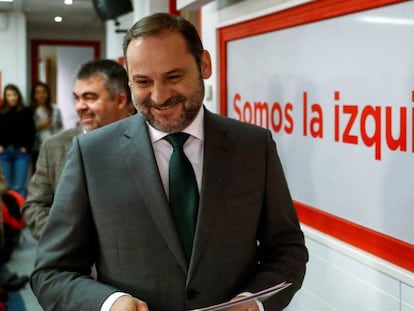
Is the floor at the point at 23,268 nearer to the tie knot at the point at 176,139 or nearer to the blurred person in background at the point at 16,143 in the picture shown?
A: the blurred person in background at the point at 16,143

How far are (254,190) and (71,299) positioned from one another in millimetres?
516

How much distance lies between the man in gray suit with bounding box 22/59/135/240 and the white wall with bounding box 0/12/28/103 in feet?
27.1

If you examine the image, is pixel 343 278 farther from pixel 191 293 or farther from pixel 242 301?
pixel 242 301

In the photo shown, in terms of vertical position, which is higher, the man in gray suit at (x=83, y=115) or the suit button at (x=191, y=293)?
the man in gray suit at (x=83, y=115)

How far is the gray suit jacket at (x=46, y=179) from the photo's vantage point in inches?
98.8

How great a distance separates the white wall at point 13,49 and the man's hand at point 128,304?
9696mm

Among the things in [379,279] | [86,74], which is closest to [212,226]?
[379,279]

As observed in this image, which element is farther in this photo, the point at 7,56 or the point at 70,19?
the point at 70,19

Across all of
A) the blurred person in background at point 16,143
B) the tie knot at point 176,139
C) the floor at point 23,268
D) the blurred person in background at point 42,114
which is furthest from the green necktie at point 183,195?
the blurred person in background at point 42,114

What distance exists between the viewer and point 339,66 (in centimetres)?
231

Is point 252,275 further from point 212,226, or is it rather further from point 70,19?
point 70,19

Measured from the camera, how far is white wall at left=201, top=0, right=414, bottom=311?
1980 mm

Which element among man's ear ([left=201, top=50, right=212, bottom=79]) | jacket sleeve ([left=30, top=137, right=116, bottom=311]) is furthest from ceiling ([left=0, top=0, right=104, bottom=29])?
jacket sleeve ([left=30, top=137, right=116, bottom=311])

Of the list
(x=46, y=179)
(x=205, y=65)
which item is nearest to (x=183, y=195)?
(x=205, y=65)
